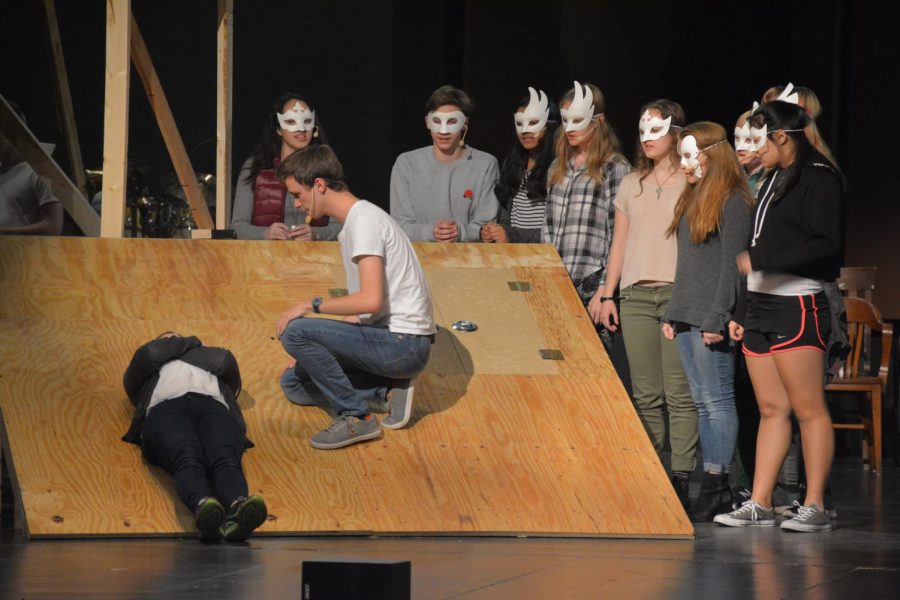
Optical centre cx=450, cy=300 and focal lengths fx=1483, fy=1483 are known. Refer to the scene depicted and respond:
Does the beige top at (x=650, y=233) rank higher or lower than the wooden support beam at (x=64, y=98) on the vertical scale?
lower

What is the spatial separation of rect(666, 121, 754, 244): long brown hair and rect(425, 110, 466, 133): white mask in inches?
53.8

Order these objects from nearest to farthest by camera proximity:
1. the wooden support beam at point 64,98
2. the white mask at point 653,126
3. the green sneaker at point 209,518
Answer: the green sneaker at point 209,518 → the white mask at point 653,126 → the wooden support beam at point 64,98

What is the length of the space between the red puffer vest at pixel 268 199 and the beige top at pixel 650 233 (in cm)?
167

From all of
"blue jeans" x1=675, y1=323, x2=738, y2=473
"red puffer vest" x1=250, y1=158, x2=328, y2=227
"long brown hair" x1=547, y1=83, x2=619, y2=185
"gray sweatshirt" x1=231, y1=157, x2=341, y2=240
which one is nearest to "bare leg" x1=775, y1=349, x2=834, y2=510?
"blue jeans" x1=675, y1=323, x2=738, y2=473

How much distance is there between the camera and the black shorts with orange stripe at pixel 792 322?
499cm

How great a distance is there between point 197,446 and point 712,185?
2087 mm

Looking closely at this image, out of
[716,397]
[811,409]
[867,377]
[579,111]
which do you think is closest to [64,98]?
[579,111]

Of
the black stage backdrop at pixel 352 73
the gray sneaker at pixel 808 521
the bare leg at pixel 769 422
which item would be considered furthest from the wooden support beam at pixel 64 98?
the gray sneaker at pixel 808 521

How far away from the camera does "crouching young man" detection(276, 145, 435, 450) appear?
16.6 ft

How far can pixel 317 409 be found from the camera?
5.46m

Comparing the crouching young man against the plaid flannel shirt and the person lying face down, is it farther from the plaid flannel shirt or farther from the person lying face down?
the plaid flannel shirt

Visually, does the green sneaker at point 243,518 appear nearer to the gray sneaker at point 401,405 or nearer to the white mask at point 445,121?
the gray sneaker at point 401,405

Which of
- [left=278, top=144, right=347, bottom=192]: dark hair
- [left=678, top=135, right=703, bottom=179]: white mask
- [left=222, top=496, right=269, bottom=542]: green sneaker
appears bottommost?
[left=222, top=496, right=269, bottom=542]: green sneaker

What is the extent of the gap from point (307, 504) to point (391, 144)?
496 centimetres
